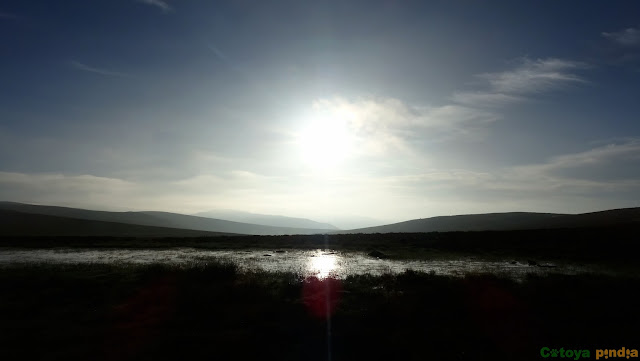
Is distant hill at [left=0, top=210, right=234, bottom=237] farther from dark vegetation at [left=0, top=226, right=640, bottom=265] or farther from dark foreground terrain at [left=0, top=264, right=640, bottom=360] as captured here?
dark foreground terrain at [left=0, top=264, right=640, bottom=360]

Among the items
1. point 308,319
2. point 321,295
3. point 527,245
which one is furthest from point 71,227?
point 308,319

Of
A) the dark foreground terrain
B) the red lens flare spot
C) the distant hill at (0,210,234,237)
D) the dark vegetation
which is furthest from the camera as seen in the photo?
the distant hill at (0,210,234,237)

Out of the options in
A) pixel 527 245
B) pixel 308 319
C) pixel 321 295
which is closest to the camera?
pixel 308 319

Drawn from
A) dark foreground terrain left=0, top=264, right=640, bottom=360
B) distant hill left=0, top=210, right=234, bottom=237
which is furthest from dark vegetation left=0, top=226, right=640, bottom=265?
distant hill left=0, top=210, right=234, bottom=237

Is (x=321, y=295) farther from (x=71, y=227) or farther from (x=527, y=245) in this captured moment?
(x=71, y=227)

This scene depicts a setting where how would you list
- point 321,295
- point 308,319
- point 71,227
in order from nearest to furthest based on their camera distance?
point 308,319
point 321,295
point 71,227

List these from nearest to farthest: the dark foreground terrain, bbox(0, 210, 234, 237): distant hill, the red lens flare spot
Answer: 1. the dark foreground terrain
2. the red lens flare spot
3. bbox(0, 210, 234, 237): distant hill

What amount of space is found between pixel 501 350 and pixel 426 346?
83.5 inches

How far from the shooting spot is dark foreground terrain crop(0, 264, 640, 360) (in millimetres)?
10797

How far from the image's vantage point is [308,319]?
13781mm

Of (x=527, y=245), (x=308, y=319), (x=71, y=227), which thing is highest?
(x=527, y=245)

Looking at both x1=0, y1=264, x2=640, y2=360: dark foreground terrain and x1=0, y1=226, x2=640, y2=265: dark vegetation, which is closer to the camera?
x1=0, y1=264, x2=640, y2=360: dark foreground terrain

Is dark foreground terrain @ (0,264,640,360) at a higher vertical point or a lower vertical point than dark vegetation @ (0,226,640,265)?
lower

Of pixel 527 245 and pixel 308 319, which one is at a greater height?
pixel 527 245
